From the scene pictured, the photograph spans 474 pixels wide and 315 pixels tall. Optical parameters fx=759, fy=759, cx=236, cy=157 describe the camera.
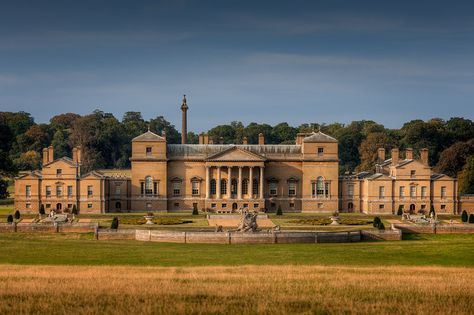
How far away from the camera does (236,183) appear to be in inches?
3031

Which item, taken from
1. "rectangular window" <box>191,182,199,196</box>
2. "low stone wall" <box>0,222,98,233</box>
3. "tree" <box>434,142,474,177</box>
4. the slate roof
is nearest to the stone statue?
"low stone wall" <box>0,222,98,233</box>

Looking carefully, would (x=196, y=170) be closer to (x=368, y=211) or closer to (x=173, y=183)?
(x=173, y=183)

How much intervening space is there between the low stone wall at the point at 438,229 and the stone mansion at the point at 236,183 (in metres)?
16.6

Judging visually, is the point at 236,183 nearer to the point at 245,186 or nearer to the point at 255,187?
the point at 245,186

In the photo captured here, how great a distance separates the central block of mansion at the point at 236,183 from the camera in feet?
242

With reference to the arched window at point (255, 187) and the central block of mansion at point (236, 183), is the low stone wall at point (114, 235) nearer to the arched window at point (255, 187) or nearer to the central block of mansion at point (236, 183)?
the central block of mansion at point (236, 183)

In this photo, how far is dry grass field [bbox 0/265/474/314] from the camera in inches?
939

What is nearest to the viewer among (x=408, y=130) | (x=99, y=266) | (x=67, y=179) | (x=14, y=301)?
(x=14, y=301)

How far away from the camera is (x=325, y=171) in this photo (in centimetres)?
7681

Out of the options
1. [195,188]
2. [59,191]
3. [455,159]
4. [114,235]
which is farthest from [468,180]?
[114,235]

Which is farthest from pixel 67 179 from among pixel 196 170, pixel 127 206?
Answer: pixel 196 170

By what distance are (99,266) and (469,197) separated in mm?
49620

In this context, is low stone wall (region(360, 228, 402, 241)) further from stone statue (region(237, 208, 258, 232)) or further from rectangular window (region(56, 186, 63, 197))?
rectangular window (region(56, 186, 63, 197))

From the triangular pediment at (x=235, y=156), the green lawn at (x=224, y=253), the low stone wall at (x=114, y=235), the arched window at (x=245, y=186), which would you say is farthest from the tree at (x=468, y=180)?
the low stone wall at (x=114, y=235)
